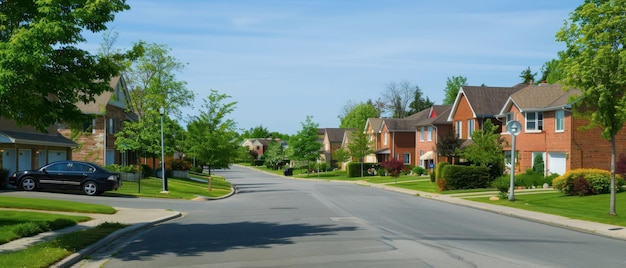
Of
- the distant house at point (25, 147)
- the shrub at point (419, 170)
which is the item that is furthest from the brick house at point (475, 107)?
the distant house at point (25, 147)

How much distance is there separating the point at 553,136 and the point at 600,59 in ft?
73.5

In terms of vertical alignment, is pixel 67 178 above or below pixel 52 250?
above

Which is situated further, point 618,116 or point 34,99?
point 618,116

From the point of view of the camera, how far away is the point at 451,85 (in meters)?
119

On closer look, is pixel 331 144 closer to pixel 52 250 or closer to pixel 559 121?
pixel 559 121

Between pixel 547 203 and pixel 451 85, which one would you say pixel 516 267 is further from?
pixel 451 85

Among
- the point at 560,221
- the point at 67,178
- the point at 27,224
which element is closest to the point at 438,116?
the point at 67,178

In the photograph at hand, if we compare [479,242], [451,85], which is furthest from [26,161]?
[451,85]

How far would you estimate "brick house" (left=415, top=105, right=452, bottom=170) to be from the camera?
63.4 m

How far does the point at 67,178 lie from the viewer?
98.8ft

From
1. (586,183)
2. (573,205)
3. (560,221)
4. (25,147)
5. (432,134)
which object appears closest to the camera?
(560,221)

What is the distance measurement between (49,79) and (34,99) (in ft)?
2.24

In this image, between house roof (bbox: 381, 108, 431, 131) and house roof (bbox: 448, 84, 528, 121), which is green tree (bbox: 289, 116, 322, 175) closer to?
house roof (bbox: 381, 108, 431, 131)

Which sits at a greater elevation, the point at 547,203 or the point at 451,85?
the point at 451,85
